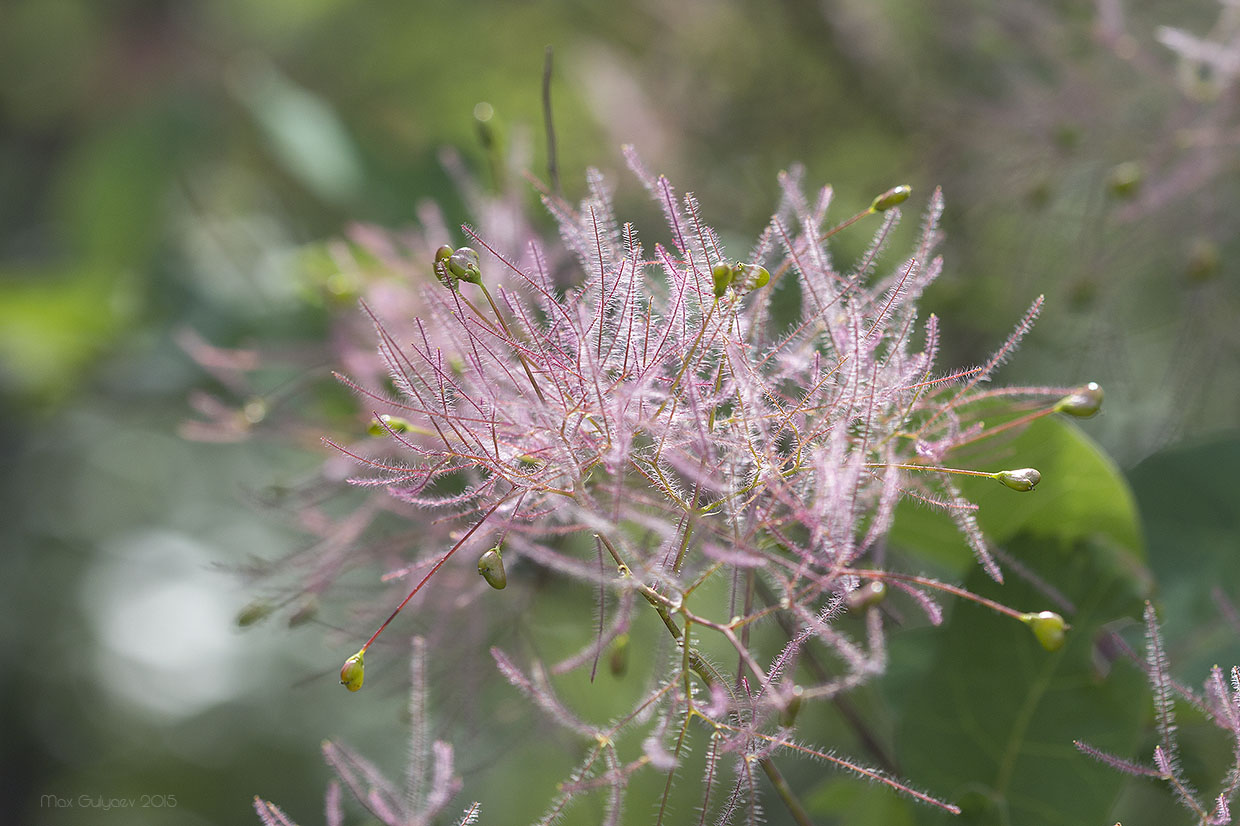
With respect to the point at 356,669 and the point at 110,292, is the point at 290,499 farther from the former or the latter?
the point at 110,292

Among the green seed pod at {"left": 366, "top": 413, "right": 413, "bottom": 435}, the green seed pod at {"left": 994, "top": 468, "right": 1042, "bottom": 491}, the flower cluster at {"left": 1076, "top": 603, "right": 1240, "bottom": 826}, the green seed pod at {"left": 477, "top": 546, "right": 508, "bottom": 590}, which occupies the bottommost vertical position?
the flower cluster at {"left": 1076, "top": 603, "right": 1240, "bottom": 826}

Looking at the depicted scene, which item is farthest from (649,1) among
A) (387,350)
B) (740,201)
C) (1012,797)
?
(1012,797)

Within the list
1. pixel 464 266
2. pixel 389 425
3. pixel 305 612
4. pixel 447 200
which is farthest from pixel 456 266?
pixel 447 200

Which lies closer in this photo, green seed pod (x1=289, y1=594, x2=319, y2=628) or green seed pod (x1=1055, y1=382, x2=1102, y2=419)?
green seed pod (x1=1055, y1=382, x2=1102, y2=419)

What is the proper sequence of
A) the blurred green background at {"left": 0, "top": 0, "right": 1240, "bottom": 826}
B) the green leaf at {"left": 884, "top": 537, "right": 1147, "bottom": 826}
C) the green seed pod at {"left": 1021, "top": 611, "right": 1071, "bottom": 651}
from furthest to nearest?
the blurred green background at {"left": 0, "top": 0, "right": 1240, "bottom": 826}
the green leaf at {"left": 884, "top": 537, "right": 1147, "bottom": 826}
the green seed pod at {"left": 1021, "top": 611, "right": 1071, "bottom": 651}

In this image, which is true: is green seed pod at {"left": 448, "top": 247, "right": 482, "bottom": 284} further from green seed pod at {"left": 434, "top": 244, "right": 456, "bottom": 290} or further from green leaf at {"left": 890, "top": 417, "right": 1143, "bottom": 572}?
green leaf at {"left": 890, "top": 417, "right": 1143, "bottom": 572}

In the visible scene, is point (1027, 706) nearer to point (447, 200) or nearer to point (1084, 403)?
point (1084, 403)

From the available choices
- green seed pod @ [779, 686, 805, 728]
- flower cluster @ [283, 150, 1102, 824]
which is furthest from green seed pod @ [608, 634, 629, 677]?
green seed pod @ [779, 686, 805, 728]
